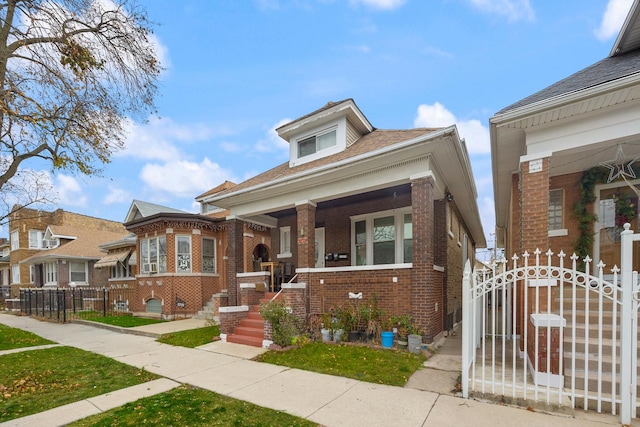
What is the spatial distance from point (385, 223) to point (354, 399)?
6.19 meters

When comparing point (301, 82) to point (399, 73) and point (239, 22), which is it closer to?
point (239, 22)

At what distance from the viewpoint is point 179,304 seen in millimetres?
13477

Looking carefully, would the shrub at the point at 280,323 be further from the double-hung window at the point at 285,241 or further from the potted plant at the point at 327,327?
the double-hung window at the point at 285,241

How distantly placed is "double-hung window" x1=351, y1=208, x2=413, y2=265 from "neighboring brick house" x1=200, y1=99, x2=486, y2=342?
32 millimetres

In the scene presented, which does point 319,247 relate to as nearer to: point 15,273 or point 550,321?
point 550,321

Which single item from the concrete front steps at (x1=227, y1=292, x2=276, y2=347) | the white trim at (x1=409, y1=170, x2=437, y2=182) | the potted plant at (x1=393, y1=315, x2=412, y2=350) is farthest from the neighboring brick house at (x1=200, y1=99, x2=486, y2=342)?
the concrete front steps at (x1=227, y1=292, x2=276, y2=347)

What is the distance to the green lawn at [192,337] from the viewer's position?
8.52 m

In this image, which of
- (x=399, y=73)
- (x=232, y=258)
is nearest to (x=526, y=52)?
(x=399, y=73)

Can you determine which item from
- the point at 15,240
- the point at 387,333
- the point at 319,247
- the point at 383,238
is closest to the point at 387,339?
the point at 387,333

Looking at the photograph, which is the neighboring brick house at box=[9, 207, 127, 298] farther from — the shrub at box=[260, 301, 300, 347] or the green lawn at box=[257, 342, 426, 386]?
the green lawn at box=[257, 342, 426, 386]

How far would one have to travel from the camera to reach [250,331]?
8.48 m

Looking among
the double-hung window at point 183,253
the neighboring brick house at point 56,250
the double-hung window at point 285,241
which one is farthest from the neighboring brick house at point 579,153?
the neighboring brick house at point 56,250

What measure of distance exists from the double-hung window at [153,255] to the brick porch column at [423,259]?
37.5 feet

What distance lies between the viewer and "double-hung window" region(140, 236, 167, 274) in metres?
13.9
